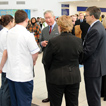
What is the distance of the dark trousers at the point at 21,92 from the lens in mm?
2366

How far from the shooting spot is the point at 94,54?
7.99 feet

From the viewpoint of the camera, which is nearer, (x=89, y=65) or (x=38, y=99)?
(x=89, y=65)

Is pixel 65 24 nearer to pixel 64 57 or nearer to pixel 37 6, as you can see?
pixel 64 57

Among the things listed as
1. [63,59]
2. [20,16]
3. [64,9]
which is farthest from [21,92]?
[64,9]

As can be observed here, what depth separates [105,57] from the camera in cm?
252

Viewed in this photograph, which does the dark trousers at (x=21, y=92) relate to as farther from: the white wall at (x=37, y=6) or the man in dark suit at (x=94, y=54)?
the white wall at (x=37, y=6)

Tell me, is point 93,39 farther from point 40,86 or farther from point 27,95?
point 40,86

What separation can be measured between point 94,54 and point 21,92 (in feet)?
3.68

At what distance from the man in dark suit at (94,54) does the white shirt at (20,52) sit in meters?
0.72

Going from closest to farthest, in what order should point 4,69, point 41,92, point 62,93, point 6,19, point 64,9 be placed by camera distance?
point 62,93 → point 4,69 → point 6,19 → point 41,92 → point 64,9

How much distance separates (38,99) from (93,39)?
1.83 metres

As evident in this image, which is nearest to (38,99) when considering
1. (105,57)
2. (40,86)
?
(40,86)

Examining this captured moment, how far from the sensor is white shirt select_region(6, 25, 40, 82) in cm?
222

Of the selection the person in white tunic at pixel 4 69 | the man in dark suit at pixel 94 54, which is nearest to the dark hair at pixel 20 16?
the person in white tunic at pixel 4 69
